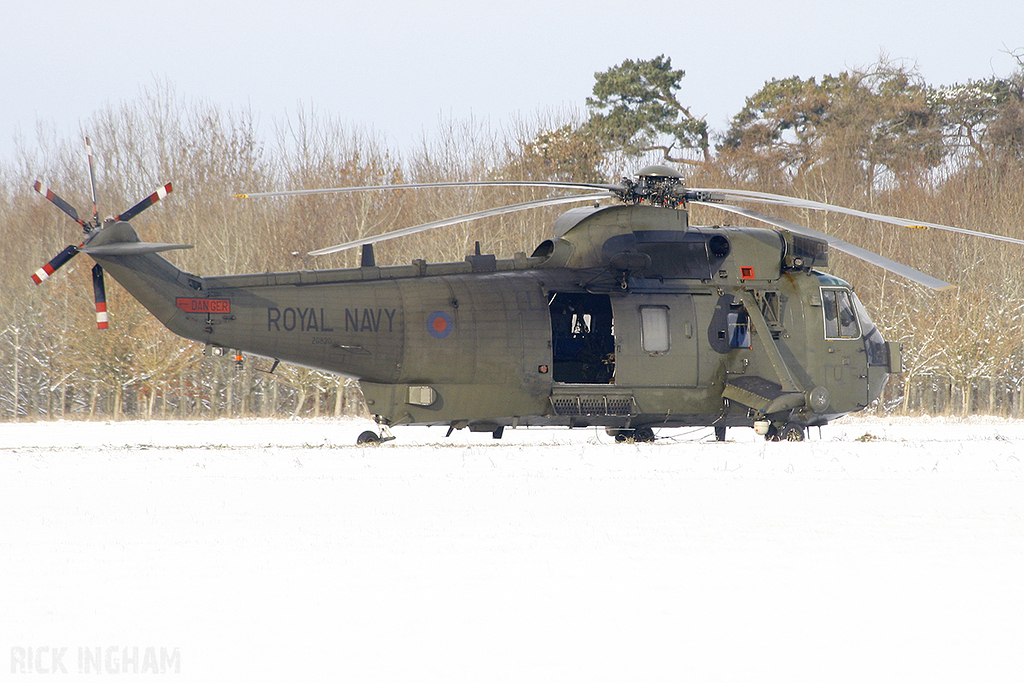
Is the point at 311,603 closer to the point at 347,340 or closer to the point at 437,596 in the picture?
the point at 437,596

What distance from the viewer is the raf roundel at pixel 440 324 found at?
40.6 feet

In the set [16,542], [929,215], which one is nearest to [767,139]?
[929,215]

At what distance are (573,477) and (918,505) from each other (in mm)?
3245

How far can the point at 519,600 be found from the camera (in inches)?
191

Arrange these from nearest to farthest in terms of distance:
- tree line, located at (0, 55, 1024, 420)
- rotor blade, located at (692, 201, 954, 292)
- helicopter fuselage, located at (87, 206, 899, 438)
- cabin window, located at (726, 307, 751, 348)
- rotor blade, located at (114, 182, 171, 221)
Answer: rotor blade, located at (114, 182, 171, 221)
rotor blade, located at (692, 201, 954, 292)
helicopter fuselage, located at (87, 206, 899, 438)
cabin window, located at (726, 307, 751, 348)
tree line, located at (0, 55, 1024, 420)

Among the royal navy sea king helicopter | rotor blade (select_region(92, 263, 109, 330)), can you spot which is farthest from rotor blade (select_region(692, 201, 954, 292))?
rotor blade (select_region(92, 263, 109, 330))

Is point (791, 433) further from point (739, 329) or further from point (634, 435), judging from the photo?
point (634, 435)

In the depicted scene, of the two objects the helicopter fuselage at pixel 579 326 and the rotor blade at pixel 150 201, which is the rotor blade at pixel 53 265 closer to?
the helicopter fuselage at pixel 579 326

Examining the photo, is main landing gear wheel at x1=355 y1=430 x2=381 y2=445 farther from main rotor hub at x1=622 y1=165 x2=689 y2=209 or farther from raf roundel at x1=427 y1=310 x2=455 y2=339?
main rotor hub at x1=622 y1=165 x2=689 y2=209

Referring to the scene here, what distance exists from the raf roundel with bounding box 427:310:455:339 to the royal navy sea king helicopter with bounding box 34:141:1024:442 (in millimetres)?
19

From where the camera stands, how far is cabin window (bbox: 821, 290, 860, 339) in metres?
14.2

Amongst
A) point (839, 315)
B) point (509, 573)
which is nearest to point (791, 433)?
point (839, 315)

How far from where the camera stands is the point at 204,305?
38.2 feet

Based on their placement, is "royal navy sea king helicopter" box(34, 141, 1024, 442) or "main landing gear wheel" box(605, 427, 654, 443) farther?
"main landing gear wheel" box(605, 427, 654, 443)
